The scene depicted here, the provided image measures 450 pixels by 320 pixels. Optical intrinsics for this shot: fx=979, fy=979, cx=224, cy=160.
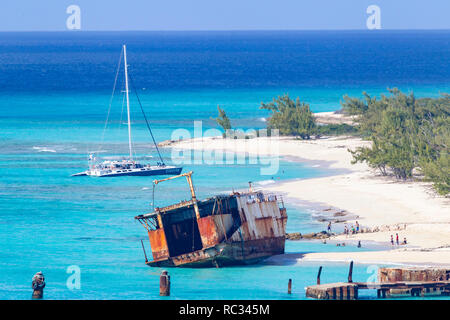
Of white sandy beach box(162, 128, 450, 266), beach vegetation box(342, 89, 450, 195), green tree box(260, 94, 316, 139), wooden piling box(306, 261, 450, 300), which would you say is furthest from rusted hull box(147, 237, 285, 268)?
green tree box(260, 94, 316, 139)

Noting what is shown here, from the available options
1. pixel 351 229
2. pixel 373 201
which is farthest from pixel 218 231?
pixel 373 201

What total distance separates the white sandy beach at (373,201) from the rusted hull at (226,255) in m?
2.31

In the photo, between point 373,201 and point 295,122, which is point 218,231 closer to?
point 373,201

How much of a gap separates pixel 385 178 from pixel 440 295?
34.0 meters

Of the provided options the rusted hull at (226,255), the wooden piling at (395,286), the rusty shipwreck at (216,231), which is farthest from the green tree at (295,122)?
the wooden piling at (395,286)

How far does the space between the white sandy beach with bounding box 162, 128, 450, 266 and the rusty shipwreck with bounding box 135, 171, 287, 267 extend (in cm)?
274

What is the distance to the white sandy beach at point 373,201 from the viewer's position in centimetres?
5288

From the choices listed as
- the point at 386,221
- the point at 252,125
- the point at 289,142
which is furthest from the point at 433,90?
the point at 386,221

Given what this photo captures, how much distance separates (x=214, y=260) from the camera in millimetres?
51469

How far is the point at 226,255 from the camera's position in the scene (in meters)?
51.2

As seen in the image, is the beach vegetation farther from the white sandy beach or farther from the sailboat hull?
the sailboat hull

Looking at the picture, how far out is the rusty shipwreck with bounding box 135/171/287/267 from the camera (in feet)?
168

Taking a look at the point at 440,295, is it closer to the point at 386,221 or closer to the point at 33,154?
the point at 386,221

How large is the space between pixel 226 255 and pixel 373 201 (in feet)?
69.5
